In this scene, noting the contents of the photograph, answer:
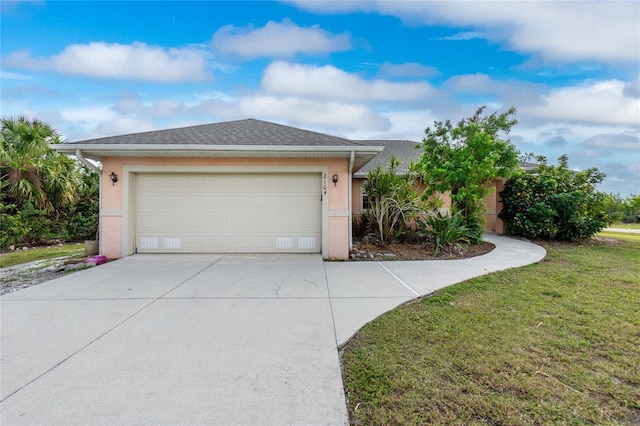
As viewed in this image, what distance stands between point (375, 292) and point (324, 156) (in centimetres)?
392

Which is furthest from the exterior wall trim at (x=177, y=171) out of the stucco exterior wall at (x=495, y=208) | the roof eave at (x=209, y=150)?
the stucco exterior wall at (x=495, y=208)

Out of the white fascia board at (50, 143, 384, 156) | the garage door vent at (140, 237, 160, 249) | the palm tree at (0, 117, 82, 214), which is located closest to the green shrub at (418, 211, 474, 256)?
the white fascia board at (50, 143, 384, 156)

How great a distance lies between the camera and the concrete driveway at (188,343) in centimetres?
193

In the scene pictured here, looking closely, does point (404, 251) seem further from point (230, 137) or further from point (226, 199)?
point (230, 137)

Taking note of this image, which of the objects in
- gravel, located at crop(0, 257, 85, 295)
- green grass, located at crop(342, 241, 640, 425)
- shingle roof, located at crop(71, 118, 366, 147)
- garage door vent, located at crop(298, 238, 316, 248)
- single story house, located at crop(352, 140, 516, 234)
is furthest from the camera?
single story house, located at crop(352, 140, 516, 234)

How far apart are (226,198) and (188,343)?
17.3 feet

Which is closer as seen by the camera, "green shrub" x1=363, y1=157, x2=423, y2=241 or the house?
the house

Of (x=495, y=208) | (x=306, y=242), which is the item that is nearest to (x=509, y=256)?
(x=306, y=242)

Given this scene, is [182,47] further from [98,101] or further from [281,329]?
[281,329]

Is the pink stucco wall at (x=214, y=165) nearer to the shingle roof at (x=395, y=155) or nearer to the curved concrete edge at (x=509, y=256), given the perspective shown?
the curved concrete edge at (x=509, y=256)

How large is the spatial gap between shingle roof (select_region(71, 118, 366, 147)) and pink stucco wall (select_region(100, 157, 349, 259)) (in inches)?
19.8

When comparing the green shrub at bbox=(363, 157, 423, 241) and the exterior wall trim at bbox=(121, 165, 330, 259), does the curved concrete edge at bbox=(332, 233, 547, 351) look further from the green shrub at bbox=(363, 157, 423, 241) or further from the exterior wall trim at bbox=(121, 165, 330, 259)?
the green shrub at bbox=(363, 157, 423, 241)

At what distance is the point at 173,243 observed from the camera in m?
7.66

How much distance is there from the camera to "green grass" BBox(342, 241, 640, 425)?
1.89m
